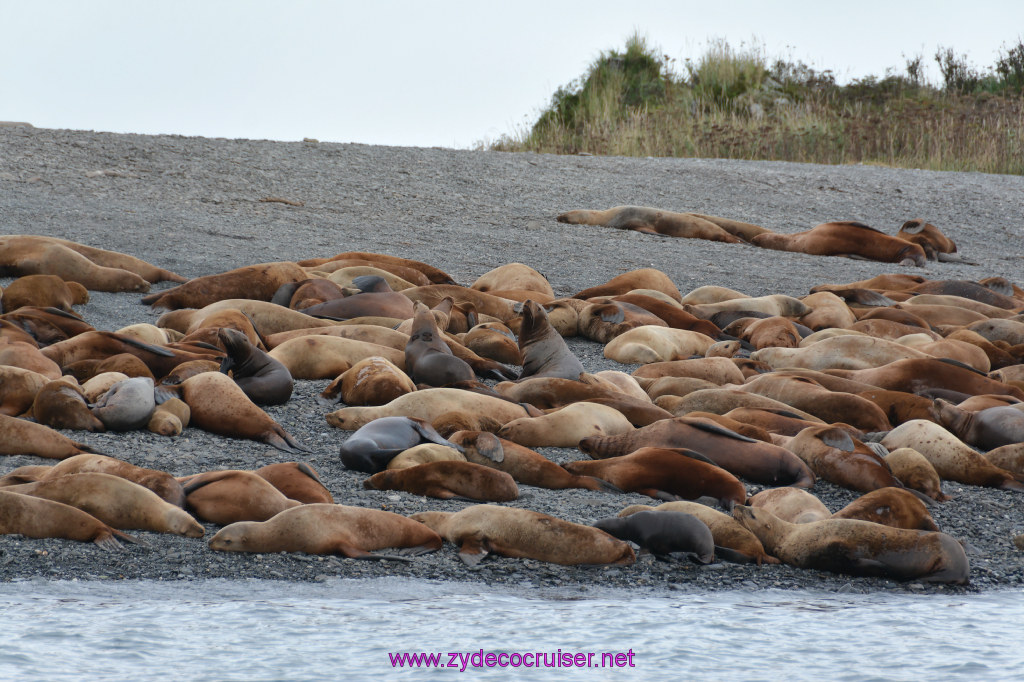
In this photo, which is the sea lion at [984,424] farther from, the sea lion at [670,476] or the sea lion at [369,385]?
the sea lion at [369,385]

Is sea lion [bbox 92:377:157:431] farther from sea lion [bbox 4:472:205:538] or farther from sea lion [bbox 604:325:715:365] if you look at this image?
sea lion [bbox 604:325:715:365]

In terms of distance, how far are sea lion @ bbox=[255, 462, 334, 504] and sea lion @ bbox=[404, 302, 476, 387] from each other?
2093mm

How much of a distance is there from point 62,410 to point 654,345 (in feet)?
14.4

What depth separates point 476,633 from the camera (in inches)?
137

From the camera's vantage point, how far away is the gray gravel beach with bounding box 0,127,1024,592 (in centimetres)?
417

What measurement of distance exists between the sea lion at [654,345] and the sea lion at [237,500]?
414 cm

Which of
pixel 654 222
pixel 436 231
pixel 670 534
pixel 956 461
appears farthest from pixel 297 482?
pixel 654 222

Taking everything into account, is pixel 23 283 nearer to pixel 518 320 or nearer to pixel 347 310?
pixel 347 310

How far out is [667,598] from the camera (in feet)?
13.0

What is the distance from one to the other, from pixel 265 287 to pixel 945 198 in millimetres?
11922

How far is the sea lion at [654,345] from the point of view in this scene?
27.0 ft

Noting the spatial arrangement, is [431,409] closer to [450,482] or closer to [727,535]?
[450,482]

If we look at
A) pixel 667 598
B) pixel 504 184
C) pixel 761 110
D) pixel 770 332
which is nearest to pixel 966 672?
pixel 667 598

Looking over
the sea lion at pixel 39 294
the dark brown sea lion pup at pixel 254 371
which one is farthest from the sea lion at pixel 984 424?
the sea lion at pixel 39 294
